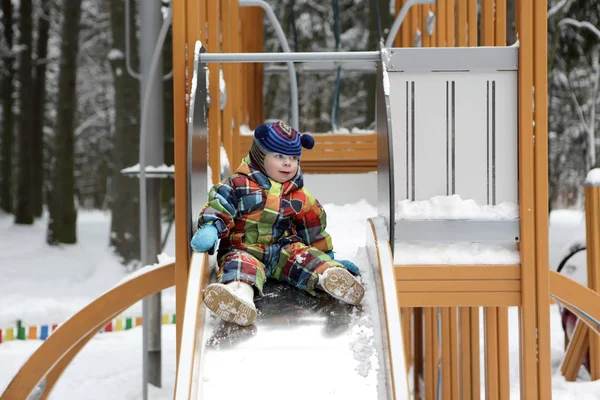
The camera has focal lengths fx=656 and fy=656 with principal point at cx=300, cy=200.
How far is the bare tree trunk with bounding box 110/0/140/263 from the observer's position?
10000 millimetres

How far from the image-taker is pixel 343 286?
2549 mm

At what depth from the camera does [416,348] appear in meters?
6.14

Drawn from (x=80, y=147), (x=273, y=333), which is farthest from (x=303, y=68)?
(x=80, y=147)

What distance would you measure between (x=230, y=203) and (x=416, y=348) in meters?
3.85

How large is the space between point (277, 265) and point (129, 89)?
7815 millimetres

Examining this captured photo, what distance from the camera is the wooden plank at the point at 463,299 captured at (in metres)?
2.89

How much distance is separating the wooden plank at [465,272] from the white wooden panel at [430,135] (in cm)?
32

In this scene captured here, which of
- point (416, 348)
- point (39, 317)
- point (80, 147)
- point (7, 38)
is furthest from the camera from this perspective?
point (80, 147)

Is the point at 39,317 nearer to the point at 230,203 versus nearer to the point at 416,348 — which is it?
the point at 416,348

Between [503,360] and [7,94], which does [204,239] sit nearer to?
[503,360]

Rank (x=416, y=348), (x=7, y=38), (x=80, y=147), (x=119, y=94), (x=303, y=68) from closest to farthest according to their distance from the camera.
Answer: (x=416, y=348) < (x=303, y=68) < (x=119, y=94) < (x=7, y=38) < (x=80, y=147)

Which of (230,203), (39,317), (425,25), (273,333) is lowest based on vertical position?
(39,317)

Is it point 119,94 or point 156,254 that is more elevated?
point 119,94

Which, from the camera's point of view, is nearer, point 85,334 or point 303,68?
point 85,334
